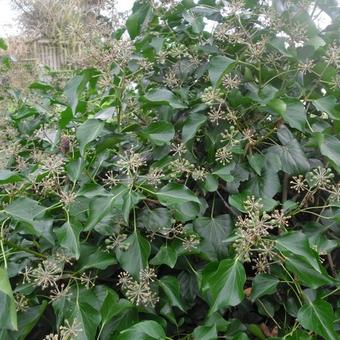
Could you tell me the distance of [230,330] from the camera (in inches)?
34.5

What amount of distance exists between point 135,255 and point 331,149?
Result: 0.46 meters

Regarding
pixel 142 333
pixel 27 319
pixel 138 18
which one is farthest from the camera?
pixel 138 18

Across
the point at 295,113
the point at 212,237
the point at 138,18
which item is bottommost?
the point at 212,237

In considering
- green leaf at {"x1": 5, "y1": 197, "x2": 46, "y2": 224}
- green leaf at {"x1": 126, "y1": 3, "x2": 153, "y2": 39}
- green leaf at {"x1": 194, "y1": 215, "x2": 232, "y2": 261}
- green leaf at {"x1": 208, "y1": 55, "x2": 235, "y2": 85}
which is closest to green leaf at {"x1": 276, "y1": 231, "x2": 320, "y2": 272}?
green leaf at {"x1": 194, "y1": 215, "x2": 232, "y2": 261}

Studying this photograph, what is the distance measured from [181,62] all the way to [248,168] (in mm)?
347

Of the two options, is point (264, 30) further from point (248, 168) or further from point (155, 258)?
point (155, 258)

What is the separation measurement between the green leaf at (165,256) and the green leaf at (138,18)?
0.54 m

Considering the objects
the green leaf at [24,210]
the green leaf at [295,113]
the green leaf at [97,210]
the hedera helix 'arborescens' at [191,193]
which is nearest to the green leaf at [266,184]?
the hedera helix 'arborescens' at [191,193]

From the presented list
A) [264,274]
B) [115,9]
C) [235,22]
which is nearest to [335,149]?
[264,274]

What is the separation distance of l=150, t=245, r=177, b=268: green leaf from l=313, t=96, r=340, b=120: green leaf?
1.45 ft

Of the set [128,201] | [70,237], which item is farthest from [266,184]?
[70,237]

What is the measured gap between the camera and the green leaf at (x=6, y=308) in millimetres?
707

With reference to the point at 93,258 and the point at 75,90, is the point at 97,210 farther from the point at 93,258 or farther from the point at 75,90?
the point at 75,90

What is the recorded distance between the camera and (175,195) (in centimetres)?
86
